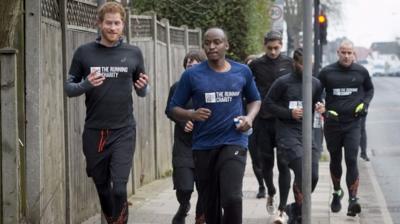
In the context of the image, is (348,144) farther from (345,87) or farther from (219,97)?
(219,97)

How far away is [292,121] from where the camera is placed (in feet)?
31.1

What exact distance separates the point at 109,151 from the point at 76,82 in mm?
608

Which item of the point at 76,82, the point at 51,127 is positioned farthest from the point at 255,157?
the point at 76,82

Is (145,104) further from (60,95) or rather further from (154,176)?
(60,95)

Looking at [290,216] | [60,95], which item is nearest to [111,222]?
[60,95]

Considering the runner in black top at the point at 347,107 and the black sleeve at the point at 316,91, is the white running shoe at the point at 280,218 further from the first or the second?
the black sleeve at the point at 316,91

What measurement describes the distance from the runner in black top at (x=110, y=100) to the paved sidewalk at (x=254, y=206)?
223 centimetres

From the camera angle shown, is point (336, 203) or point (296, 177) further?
point (336, 203)

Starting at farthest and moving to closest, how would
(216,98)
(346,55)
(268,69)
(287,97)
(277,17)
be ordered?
(277,17) → (268,69) → (346,55) → (287,97) → (216,98)

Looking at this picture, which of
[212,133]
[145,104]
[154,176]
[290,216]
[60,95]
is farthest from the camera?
[154,176]

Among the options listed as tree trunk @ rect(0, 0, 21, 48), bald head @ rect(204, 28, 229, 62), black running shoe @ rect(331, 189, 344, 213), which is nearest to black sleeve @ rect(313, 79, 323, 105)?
black running shoe @ rect(331, 189, 344, 213)

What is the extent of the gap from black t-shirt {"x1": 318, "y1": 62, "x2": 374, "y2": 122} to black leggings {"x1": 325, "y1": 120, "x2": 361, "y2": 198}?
0.11m

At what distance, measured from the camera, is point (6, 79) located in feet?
21.7

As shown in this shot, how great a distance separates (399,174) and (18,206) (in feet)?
33.3
